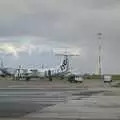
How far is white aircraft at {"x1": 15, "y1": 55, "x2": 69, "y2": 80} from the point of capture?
460ft

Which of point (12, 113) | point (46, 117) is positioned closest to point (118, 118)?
point (46, 117)

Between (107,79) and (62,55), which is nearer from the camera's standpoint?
(107,79)

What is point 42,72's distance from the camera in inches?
5974

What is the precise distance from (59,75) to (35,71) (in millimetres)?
9432

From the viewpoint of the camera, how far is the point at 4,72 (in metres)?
168

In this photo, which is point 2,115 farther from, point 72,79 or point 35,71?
point 35,71

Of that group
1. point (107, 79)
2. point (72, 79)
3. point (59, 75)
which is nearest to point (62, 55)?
point (59, 75)

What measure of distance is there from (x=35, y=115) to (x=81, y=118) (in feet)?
8.46

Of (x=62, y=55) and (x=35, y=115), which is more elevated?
(x=62, y=55)

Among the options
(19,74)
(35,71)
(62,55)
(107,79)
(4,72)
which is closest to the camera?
(107,79)

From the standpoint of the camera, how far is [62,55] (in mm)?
179250

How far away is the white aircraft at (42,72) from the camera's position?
140275 millimetres

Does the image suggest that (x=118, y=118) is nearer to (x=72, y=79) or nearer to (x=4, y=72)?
(x=72, y=79)

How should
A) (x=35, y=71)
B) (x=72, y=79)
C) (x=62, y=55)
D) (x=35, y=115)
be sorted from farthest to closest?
(x=62, y=55)
(x=35, y=71)
(x=72, y=79)
(x=35, y=115)
